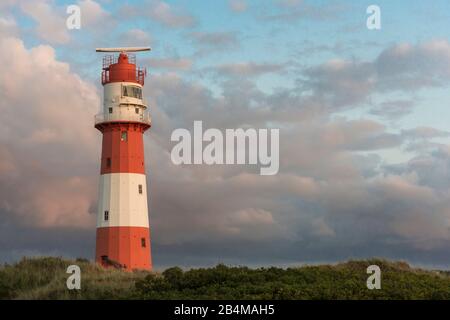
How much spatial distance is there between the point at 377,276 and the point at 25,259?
18666 mm

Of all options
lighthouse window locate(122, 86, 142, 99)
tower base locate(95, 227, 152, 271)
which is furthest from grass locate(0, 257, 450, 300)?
lighthouse window locate(122, 86, 142, 99)

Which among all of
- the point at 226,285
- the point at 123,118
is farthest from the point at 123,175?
the point at 226,285

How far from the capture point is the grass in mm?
27750

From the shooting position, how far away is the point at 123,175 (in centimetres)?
4825

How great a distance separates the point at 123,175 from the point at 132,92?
6.00 m

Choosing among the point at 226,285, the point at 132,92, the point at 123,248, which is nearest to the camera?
the point at 226,285

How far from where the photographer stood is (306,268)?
33.7 m

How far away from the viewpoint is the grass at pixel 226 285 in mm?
27750

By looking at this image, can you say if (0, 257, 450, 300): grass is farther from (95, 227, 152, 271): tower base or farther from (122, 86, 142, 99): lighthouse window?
(122, 86, 142, 99): lighthouse window

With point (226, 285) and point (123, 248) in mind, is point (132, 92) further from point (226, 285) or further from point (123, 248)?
point (226, 285)

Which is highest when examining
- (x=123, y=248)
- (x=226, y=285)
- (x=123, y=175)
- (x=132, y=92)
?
(x=132, y=92)

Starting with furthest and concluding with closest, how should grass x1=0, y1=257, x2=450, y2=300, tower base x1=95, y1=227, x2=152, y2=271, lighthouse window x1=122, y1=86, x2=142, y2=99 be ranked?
1. lighthouse window x1=122, y1=86, x2=142, y2=99
2. tower base x1=95, y1=227, x2=152, y2=271
3. grass x1=0, y1=257, x2=450, y2=300
